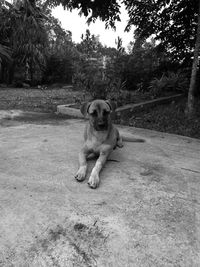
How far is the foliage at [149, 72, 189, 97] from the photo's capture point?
8.28 metres

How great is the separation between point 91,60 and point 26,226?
230 inches

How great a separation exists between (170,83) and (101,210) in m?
7.58

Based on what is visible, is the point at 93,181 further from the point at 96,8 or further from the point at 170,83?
the point at 170,83

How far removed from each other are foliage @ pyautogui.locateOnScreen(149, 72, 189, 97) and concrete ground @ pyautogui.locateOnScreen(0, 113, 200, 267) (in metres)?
5.06

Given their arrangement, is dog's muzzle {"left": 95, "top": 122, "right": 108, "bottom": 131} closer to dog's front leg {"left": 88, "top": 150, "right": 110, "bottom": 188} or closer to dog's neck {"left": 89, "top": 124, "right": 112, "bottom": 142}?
dog's neck {"left": 89, "top": 124, "right": 112, "bottom": 142}

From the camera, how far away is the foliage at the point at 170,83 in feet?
27.2

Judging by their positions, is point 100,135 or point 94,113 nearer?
point 94,113

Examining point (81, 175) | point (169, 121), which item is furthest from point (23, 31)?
point (81, 175)

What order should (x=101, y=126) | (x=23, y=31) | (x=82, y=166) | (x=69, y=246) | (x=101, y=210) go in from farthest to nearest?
(x=23, y=31)
(x=101, y=126)
(x=82, y=166)
(x=101, y=210)
(x=69, y=246)

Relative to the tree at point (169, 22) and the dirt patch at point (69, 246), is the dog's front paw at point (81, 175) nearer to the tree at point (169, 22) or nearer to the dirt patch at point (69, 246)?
the dirt patch at point (69, 246)

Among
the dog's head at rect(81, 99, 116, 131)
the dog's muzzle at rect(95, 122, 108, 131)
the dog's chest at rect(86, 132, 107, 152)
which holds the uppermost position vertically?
the dog's head at rect(81, 99, 116, 131)

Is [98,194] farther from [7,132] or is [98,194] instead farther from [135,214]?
[7,132]

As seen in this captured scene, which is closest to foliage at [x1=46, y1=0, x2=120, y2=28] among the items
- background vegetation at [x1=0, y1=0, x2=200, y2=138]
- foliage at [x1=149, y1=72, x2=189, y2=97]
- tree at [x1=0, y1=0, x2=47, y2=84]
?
background vegetation at [x1=0, y1=0, x2=200, y2=138]

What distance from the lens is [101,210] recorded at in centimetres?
198
